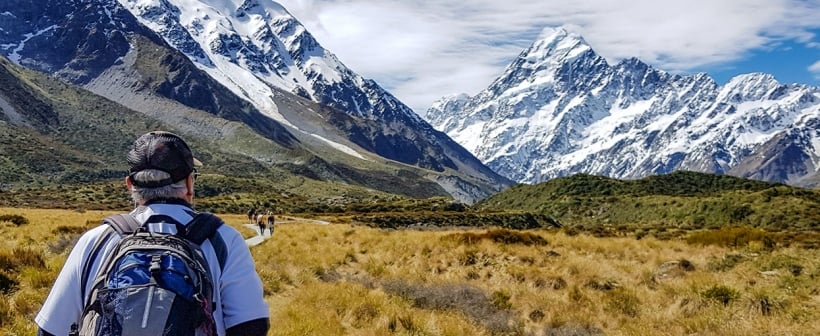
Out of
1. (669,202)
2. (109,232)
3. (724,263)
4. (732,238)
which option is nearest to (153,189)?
(109,232)

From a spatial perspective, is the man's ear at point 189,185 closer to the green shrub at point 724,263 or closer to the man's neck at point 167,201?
the man's neck at point 167,201

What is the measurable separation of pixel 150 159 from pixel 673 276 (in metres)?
13.8

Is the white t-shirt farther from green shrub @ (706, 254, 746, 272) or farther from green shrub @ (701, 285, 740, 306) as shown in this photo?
green shrub @ (706, 254, 746, 272)

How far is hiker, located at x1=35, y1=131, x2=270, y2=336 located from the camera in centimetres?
337

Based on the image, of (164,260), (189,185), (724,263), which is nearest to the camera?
(164,260)

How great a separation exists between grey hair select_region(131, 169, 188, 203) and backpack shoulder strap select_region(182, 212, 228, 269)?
0.75 feet

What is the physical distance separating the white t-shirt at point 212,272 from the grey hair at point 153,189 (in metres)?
0.08

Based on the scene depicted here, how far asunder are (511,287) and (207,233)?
1080 centimetres

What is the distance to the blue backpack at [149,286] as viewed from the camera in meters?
3.15

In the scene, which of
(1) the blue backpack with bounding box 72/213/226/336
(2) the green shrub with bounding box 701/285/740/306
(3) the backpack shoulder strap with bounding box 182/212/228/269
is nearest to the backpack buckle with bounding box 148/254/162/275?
(1) the blue backpack with bounding box 72/213/226/336

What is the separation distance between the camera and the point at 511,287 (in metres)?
13.6

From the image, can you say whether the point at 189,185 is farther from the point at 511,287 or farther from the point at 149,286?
the point at 511,287

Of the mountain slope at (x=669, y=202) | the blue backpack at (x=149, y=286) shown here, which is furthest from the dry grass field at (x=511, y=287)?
the mountain slope at (x=669, y=202)

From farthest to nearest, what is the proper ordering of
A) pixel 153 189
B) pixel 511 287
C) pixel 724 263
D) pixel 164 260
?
pixel 724 263
pixel 511 287
pixel 153 189
pixel 164 260
